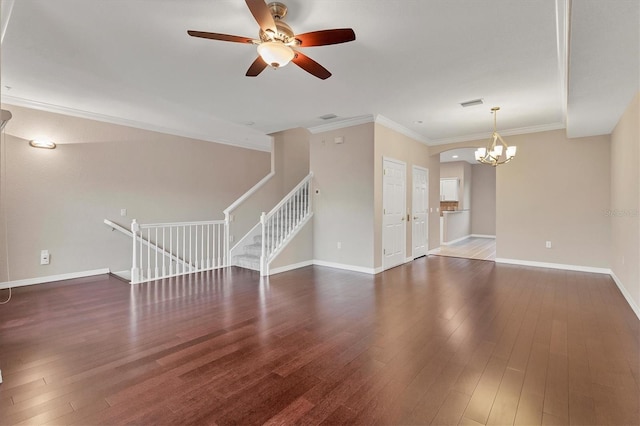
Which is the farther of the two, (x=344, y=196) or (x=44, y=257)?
(x=344, y=196)

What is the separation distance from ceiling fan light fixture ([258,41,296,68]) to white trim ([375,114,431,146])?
118 inches

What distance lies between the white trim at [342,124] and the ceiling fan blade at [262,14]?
315 cm

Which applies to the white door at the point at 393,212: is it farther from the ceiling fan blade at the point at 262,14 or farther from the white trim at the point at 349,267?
the ceiling fan blade at the point at 262,14

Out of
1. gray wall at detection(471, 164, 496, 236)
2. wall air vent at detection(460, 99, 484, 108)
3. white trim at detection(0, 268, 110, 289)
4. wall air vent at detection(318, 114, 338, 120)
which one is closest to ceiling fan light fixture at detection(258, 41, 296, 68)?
wall air vent at detection(318, 114, 338, 120)

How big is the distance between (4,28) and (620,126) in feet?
23.5

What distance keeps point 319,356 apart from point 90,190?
197 inches

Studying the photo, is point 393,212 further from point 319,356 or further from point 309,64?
point 319,356

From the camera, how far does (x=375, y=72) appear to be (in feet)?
11.5

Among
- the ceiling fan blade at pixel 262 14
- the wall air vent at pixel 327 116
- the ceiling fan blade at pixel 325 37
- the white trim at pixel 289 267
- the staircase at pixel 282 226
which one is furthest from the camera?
the staircase at pixel 282 226

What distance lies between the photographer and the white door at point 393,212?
219 inches

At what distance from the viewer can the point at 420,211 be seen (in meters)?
6.90

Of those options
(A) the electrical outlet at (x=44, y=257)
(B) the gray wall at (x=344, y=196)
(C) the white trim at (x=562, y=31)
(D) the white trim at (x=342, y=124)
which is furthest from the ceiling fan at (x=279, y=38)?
(A) the electrical outlet at (x=44, y=257)

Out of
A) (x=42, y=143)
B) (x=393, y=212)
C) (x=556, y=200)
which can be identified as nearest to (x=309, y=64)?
(x=393, y=212)

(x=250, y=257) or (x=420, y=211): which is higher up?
(x=420, y=211)
